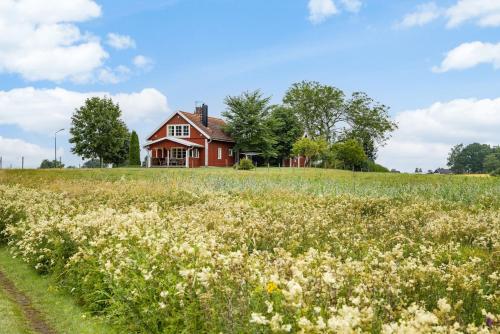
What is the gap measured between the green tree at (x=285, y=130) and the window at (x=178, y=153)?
12.0 meters

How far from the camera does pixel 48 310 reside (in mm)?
9234

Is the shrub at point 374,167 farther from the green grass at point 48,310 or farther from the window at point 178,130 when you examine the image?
the green grass at point 48,310

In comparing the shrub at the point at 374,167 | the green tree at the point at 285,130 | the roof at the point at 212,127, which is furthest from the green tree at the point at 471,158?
the roof at the point at 212,127

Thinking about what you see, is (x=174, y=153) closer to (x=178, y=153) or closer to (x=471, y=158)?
(x=178, y=153)

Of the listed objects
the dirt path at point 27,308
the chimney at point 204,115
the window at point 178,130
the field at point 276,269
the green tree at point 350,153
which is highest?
the chimney at point 204,115

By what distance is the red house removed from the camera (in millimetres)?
54781

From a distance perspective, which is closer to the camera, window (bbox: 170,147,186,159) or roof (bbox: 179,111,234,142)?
window (bbox: 170,147,186,159)

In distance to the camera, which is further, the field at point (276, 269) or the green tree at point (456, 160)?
the green tree at point (456, 160)

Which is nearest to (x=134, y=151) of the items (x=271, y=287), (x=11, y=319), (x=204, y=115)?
(x=204, y=115)

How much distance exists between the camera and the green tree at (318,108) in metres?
69.5

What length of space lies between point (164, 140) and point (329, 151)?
65.7 feet

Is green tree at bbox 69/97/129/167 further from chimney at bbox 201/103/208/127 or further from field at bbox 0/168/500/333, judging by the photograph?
field at bbox 0/168/500/333

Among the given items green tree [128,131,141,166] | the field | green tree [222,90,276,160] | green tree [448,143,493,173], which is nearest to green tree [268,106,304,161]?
green tree [222,90,276,160]

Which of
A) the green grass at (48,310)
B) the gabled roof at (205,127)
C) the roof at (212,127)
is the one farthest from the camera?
the roof at (212,127)
